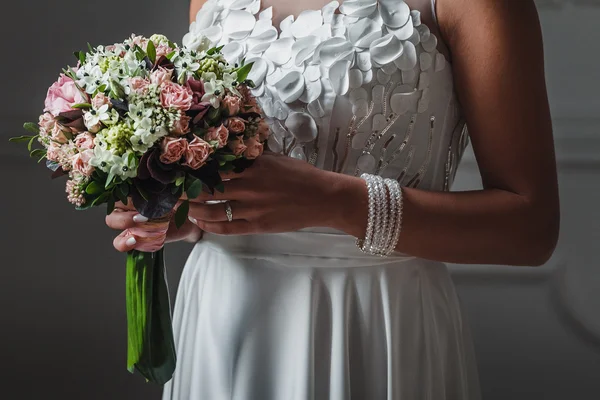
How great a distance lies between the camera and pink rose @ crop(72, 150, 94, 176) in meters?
0.92

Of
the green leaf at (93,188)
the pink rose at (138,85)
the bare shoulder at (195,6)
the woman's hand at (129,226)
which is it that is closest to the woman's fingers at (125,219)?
the woman's hand at (129,226)

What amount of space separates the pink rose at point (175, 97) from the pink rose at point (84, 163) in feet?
0.39

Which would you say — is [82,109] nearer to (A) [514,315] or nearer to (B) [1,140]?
(B) [1,140]

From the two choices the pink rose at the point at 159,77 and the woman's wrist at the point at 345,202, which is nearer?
the pink rose at the point at 159,77

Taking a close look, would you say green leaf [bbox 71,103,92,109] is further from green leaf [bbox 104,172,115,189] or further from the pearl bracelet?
the pearl bracelet

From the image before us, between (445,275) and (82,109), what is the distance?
70 centimetres

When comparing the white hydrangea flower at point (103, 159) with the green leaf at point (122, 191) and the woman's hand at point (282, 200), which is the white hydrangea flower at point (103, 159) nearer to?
the green leaf at point (122, 191)

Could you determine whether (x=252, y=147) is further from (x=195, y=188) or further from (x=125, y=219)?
(x=125, y=219)

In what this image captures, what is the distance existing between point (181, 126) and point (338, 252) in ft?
1.29

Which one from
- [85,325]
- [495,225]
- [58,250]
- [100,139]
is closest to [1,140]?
[58,250]

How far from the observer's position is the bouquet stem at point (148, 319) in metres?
1.11

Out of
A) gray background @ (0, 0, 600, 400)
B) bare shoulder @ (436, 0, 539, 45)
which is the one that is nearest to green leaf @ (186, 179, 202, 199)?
bare shoulder @ (436, 0, 539, 45)

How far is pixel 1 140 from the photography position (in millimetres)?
2211

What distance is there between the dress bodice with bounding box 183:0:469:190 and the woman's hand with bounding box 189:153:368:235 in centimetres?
10
